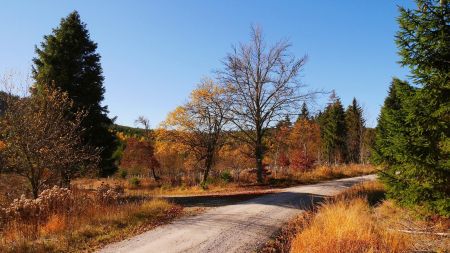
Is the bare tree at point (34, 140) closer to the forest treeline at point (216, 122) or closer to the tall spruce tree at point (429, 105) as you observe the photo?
the forest treeline at point (216, 122)

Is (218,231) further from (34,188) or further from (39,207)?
(34,188)

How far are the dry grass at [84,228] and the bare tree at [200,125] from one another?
49.6ft

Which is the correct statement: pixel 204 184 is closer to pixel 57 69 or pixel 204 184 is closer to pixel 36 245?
pixel 57 69

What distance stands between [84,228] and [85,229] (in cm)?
12

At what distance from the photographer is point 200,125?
97.1 ft

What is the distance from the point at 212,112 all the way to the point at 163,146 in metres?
7.54

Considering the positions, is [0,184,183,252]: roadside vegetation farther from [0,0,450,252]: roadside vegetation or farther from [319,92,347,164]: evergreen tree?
[319,92,347,164]: evergreen tree

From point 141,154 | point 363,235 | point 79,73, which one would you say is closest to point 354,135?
point 141,154

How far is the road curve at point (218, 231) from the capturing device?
336 inches

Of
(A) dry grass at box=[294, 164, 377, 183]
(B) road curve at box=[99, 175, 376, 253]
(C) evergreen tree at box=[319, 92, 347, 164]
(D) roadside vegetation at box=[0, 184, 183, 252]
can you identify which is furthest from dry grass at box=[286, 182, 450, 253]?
(C) evergreen tree at box=[319, 92, 347, 164]

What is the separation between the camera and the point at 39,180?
1538cm

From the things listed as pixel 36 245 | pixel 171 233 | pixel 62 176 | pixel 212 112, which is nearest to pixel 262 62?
pixel 212 112

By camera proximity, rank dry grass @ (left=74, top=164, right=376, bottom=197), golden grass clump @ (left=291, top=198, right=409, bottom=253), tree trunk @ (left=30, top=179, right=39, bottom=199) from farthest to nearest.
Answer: dry grass @ (left=74, top=164, right=376, bottom=197) < tree trunk @ (left=30, top=179, right=39, bottom=199) < golden grass clump @ (left=291, top=198, right=409, bottom=253)

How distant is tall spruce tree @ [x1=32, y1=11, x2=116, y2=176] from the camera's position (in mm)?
21422
